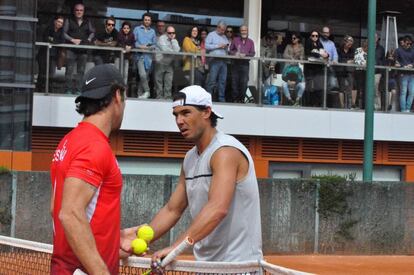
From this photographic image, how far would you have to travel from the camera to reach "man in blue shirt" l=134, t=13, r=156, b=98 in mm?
20781

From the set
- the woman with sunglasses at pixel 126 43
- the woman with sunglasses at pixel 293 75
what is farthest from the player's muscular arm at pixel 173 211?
the woman with sunglasses at pixel 293 75

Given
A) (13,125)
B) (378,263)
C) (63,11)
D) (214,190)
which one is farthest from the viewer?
(63,11)

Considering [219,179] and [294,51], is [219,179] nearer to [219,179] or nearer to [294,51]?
[219,179]

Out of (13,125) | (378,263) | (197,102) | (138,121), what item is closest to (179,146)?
(138,121)

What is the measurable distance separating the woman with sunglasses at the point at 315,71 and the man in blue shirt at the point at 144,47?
3835 millimetres

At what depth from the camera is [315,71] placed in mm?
22125

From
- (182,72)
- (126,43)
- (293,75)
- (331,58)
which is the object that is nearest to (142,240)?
(126,43)

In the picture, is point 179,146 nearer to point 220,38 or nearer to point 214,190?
point 220,38

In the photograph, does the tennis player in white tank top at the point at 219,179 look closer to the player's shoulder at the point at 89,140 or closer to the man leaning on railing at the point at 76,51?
the player's shoulder at the point at 89,140

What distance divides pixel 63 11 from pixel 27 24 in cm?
495

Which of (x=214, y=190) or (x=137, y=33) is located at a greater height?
(x=137, y=33)

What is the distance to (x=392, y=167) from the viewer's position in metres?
24.9

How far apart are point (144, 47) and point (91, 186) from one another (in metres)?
16.8

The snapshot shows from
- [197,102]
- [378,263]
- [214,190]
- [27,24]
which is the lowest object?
[378,263]
